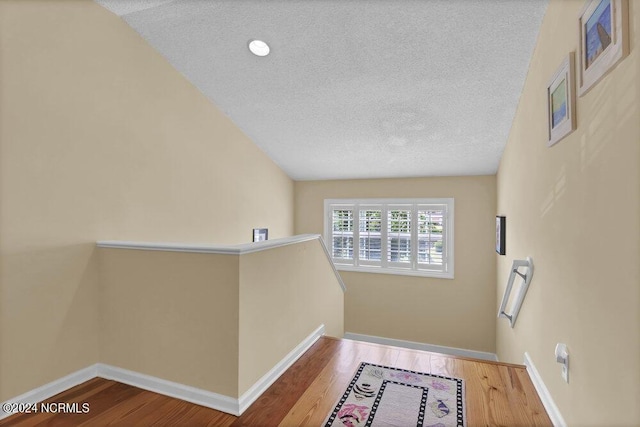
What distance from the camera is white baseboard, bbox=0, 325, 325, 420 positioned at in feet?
6.09

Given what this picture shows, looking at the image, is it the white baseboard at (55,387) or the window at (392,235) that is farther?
the window at (392,235)

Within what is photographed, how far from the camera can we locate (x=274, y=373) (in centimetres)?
216

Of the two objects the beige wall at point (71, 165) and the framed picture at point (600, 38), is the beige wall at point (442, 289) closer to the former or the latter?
the beige wall at point (71, 165)

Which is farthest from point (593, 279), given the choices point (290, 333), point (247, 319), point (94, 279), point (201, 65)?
point (201, 65)

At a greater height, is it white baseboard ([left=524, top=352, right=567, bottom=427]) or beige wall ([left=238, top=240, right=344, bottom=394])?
beige wall ([left=238, top=240, right=344, bottom=394])

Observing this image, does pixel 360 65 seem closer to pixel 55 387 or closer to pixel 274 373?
pixel 274 373

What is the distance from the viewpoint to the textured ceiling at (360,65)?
2.18 meters

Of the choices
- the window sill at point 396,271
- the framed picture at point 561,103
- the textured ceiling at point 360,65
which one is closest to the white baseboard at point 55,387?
the textured ceiling at point 360,65

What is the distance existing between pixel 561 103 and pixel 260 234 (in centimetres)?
356

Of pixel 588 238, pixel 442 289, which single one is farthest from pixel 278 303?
pixel 442 289

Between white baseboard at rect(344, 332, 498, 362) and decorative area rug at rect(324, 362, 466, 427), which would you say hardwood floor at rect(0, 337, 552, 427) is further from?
white baseboard at rect(344, 332, 498, 362)

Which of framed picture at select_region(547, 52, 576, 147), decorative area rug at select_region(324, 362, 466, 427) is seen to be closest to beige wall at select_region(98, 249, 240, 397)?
decorative area rug at select_region(324, 362, 466, 427)

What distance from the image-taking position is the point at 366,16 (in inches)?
86.0

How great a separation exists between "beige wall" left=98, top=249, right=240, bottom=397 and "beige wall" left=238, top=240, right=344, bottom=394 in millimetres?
87
